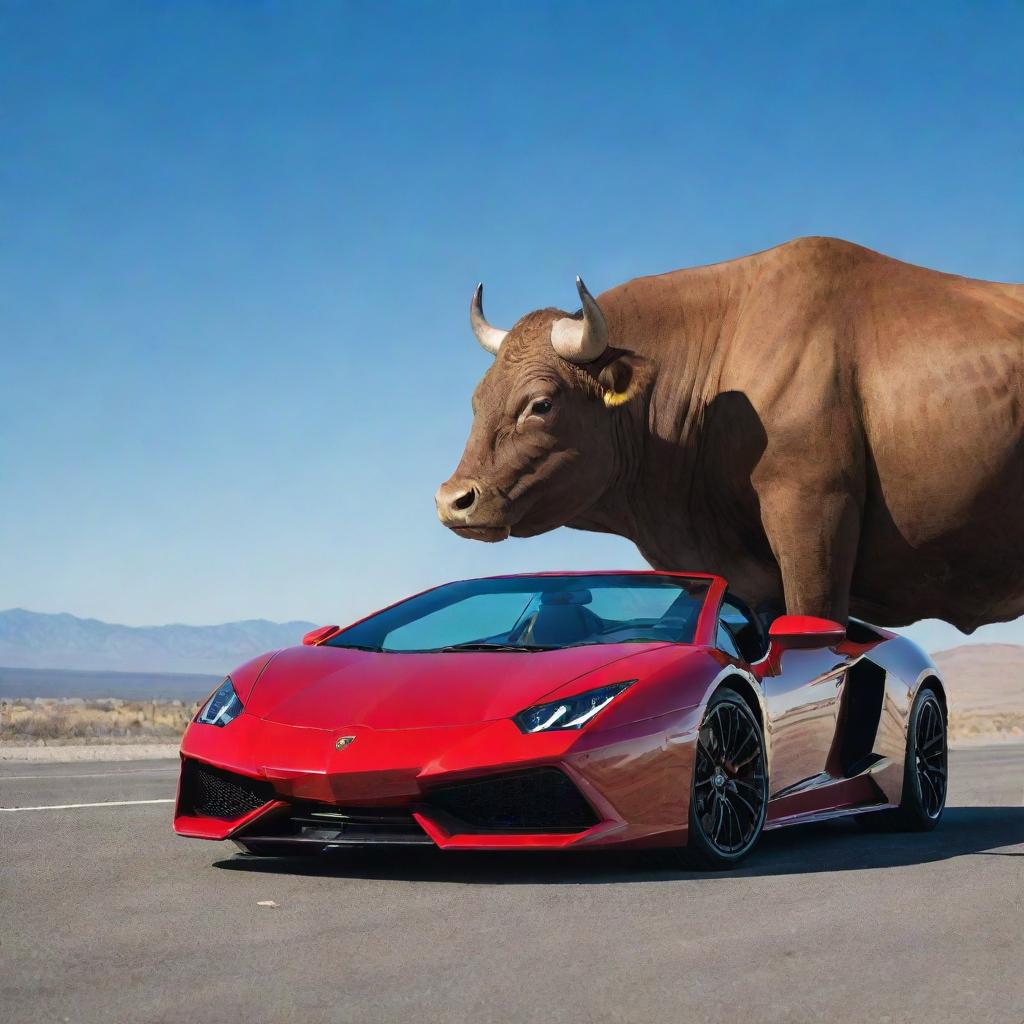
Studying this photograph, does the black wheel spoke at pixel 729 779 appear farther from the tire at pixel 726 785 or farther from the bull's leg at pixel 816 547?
the bull's leg at pixel 816 547

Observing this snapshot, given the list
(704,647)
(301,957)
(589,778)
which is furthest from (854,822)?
(301,957)

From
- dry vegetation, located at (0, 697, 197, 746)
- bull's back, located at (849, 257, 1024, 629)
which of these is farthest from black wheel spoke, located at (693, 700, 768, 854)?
dry vegetation, located at (0, 697, 197, 746)

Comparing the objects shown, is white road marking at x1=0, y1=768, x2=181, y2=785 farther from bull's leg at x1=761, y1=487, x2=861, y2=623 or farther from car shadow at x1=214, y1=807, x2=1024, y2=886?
car shadow at x1=214, y1=807, x2=1024, y2=886

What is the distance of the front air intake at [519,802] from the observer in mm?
5918

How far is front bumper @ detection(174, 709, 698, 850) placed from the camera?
588 centimetres

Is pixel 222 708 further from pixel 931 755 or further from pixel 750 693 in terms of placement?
pixel 931 755

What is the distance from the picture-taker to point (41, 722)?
80.8 ft

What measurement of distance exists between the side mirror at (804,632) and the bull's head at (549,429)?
151 inches

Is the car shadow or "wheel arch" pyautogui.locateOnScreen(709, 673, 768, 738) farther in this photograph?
"wheel arch" pyautogui.locateOnScreen(709, 673, 768, 738)

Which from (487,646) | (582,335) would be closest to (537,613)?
(487,646)

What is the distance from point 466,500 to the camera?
425 inches

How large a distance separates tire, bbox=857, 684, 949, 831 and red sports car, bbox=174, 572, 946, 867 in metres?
0.45

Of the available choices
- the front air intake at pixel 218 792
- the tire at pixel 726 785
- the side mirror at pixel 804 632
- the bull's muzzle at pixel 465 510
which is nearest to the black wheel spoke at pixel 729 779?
the tire at pixel 726 785

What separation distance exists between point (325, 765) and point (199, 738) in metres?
0.79
